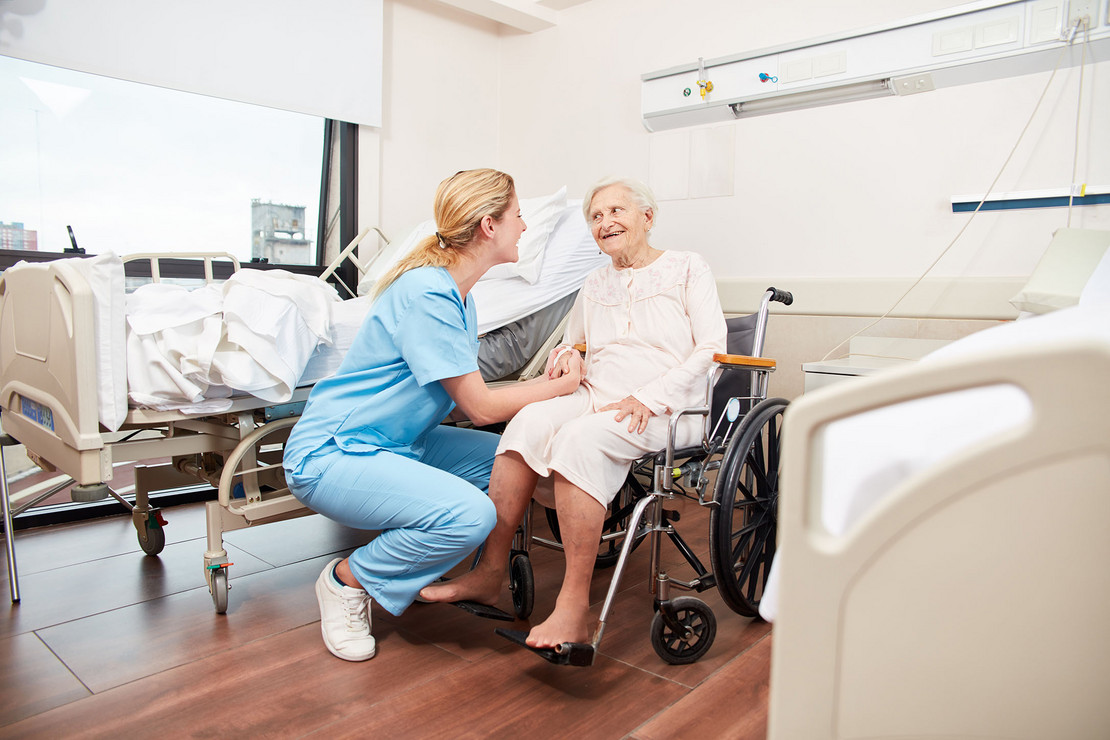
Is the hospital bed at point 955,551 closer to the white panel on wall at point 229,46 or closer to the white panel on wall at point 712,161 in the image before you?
the white panel on wall at point 712,161

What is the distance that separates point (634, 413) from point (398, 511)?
575 millimetres

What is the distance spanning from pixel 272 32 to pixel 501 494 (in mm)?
2318

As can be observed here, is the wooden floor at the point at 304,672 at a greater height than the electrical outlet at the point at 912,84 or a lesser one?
lesser

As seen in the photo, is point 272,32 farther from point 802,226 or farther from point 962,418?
point 962,418

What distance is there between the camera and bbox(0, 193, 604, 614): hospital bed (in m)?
1.72

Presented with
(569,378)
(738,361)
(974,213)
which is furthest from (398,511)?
(974,213)

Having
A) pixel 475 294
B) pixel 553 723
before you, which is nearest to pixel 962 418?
pixel 553 723

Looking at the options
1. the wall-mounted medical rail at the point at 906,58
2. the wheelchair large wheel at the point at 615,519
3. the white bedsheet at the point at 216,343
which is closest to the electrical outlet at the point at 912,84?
the wall-mounted medical rail at the point at 906,58

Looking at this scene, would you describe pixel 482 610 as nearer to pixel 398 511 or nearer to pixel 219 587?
pixel 398 511

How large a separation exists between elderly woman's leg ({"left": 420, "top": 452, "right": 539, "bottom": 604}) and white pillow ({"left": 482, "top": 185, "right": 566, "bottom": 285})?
3.31ft

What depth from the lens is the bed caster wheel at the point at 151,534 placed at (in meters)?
2.32

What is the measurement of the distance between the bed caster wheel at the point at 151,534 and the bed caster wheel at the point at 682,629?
1.61 metres

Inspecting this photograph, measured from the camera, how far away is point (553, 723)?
4.60 feet

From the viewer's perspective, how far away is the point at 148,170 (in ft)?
9.68
